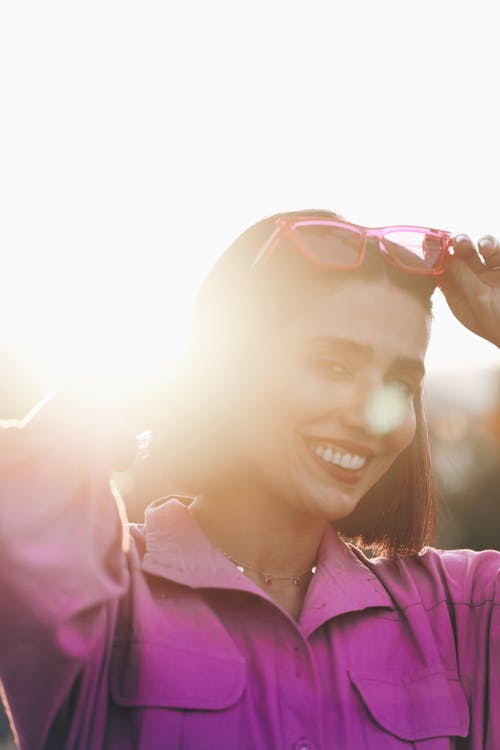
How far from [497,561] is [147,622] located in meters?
1.02

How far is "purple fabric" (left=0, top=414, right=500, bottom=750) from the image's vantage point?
5.27 ft

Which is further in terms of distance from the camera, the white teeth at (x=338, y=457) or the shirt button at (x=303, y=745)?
the white teeth at (x=338, y=457)

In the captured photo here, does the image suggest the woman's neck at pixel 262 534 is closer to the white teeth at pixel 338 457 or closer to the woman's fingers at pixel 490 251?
the white teeth at pixel 338 457

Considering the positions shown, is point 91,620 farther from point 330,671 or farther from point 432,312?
point 432,312

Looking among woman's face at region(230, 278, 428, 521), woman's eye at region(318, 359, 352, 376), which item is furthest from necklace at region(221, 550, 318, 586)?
woman's eye at region(318, 359, 352, 376)

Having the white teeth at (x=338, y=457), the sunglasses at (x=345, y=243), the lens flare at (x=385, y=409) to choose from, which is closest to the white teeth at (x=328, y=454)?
the white teeth at (x=338, y=457)

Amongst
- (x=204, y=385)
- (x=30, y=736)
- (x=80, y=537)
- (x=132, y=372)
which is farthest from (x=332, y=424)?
(x=30, y=736)

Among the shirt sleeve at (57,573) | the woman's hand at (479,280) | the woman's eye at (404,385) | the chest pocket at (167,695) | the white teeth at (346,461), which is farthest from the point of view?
the woman's hand at (479,280)

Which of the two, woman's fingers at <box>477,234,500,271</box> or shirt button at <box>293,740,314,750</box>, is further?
woman's fingers at <box>477,234,500,271</box>

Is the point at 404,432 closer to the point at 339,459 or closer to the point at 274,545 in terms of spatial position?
the point at 339,459

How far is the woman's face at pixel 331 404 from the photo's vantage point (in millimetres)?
2039

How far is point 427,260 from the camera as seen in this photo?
7.46 ft

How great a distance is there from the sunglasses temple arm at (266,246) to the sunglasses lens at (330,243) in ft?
0.16

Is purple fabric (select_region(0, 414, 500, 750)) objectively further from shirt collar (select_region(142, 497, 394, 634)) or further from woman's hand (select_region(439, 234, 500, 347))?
woman's hand (select_region(439, 234, 500, 347))
